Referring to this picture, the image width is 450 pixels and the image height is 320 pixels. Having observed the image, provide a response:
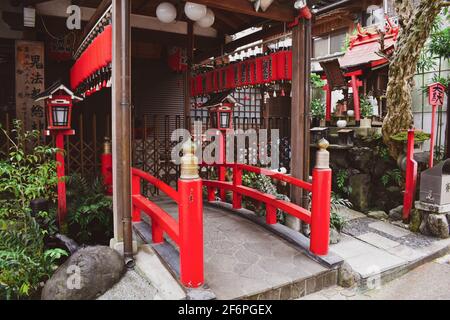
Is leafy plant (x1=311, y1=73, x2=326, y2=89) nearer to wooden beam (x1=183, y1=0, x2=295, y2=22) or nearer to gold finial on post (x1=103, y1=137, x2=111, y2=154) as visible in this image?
wooden beam (x1=183, y1=0, x2=295, y2=22)

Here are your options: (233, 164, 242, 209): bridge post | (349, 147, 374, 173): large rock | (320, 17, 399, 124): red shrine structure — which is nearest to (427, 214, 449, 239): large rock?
(349, 147, 374, 173): large rock

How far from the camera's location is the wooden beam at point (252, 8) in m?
6.09

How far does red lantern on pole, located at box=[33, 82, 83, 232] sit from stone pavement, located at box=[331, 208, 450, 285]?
221 inches

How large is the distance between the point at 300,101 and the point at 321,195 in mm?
2282

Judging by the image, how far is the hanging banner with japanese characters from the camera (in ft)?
30.2

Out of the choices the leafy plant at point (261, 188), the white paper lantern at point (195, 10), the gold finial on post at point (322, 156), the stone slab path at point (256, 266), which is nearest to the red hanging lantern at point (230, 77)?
the white paper lantern at point (195, 10)

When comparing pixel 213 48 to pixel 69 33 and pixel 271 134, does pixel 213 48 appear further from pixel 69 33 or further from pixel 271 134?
pixel 69 33

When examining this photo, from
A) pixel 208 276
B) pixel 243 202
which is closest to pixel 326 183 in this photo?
pixel 208 276

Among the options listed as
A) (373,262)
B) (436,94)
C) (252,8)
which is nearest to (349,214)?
(373,262)

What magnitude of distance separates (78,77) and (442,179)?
9.15 meters

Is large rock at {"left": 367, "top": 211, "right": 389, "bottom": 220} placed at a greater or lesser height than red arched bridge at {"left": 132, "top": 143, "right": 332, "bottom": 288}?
lesser

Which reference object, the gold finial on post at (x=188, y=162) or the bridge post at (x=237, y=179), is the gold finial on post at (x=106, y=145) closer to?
the bridge post at (x=237, y=179)

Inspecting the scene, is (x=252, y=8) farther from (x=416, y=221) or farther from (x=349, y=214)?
(x=416, y=221)

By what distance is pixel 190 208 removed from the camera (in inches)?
168
